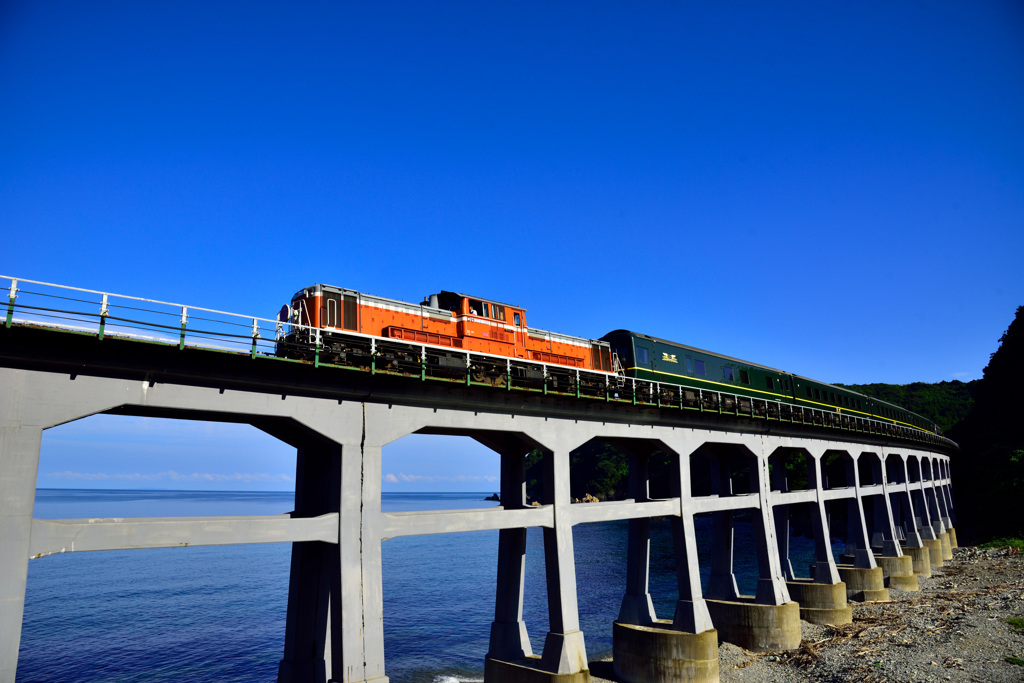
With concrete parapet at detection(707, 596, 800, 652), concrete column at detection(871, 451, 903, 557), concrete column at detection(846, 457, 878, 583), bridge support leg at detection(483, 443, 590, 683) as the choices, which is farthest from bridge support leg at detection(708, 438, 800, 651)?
concrete column at detection(871, 451, 903, 557)

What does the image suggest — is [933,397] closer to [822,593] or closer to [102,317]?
[822,593]

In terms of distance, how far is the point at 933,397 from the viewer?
16525 cm

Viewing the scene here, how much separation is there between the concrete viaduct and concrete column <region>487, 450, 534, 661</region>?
58mm

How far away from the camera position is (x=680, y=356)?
33.9 metres

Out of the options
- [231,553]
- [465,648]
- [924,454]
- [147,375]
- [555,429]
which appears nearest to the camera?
[147,375]

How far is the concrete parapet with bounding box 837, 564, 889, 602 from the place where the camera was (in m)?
39.5

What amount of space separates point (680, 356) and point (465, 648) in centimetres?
2172

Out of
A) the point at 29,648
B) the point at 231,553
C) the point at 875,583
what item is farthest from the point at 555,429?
the point at 231,553

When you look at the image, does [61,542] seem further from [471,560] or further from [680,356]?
[471,560]

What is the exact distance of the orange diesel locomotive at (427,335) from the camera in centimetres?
1792

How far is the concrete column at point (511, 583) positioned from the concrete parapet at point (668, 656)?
5.14 metres

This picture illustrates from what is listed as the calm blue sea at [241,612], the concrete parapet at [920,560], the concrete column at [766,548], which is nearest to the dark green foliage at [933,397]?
the calm blue sea at [241,612]

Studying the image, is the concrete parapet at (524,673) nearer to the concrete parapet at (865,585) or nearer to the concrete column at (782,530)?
the concrete column at (782,530)

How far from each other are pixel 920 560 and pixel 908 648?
28459 millimetres
